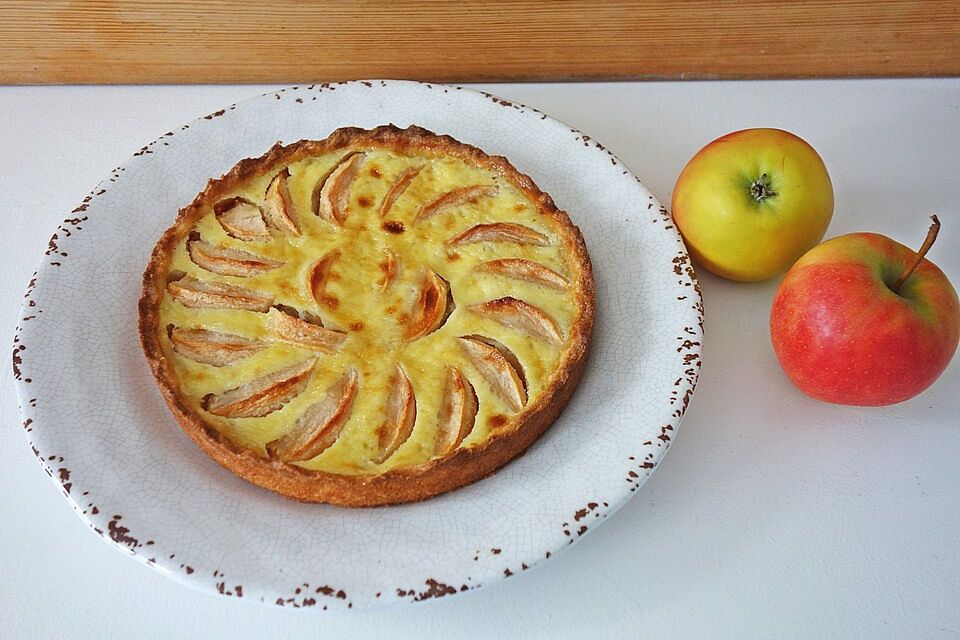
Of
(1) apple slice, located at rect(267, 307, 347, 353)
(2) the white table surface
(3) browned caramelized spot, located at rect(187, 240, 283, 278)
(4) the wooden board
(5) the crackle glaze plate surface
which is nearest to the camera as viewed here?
(5) the crackle glaze plate surface

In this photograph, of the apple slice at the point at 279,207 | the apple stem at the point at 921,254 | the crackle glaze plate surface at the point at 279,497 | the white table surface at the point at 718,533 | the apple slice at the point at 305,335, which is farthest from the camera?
the apple slice at the point at 279,207

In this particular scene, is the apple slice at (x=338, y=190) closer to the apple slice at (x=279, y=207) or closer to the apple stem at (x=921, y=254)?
the apple slice at (x=279, y=207)

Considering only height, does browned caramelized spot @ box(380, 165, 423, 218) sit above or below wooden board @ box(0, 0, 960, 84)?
below

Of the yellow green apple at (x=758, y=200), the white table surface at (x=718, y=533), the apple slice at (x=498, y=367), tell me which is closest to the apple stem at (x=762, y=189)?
the yellow green apple at (x=758, y=200)

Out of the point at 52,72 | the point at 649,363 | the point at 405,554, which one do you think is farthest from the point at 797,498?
the point at 52,72

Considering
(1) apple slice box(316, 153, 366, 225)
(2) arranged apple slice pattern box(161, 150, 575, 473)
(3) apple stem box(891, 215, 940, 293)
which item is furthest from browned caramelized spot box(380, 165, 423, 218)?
(3) apple stem box(891, 215, 940, 293)

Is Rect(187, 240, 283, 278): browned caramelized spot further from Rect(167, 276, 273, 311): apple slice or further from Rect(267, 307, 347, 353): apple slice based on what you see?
Rect(267, 307, 347, 353): apple slice

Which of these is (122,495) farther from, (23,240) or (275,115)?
(275,115)
